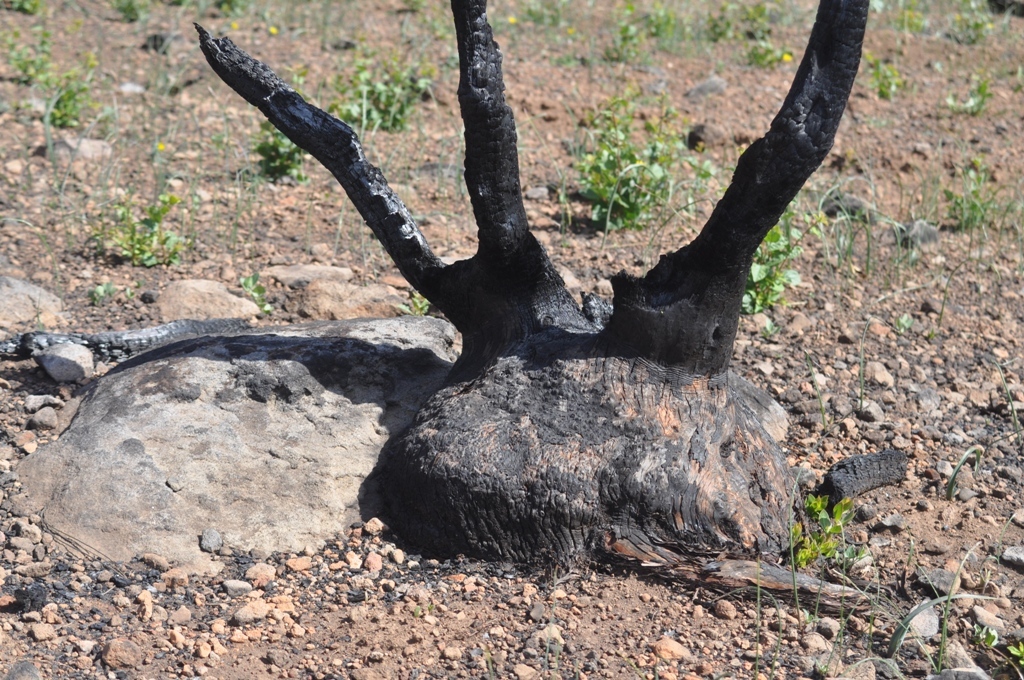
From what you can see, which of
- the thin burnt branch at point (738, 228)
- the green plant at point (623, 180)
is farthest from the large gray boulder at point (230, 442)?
the green plant at point (623, 180)

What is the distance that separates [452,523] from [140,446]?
40.1 inches

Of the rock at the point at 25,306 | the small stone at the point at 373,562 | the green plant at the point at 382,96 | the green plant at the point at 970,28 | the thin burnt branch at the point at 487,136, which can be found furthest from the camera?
the green plant at the point at 970,28

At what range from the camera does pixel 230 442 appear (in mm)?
3291

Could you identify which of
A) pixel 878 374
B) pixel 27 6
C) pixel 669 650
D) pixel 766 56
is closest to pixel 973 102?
pixel 766 56

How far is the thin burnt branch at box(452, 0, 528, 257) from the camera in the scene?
2924 millimetres

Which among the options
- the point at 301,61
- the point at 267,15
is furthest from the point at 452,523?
the point at 267,15

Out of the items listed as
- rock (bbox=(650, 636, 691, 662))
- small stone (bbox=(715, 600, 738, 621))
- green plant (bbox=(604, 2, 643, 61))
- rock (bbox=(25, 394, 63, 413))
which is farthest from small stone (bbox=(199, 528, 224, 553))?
green plant (bbox=(604, 2, 643, 61))

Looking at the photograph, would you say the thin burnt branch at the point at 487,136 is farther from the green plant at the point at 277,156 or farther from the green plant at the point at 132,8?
the green plant at the point at 132,8

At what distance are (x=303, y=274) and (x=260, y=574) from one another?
2.00 metres

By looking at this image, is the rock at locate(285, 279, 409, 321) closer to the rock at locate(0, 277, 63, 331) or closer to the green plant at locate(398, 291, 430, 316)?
the green plant at locate(398, 291, 430, 316)

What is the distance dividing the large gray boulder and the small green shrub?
1577mm

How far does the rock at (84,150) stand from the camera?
→ 224 inches

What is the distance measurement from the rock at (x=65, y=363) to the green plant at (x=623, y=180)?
2.38 metres

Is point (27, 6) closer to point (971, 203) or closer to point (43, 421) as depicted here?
point (43, 421)
